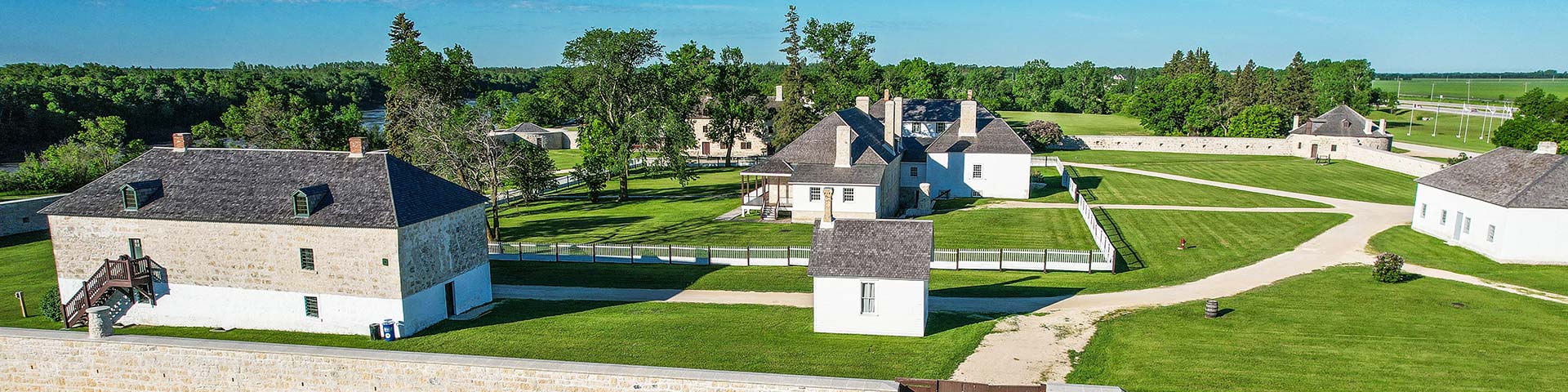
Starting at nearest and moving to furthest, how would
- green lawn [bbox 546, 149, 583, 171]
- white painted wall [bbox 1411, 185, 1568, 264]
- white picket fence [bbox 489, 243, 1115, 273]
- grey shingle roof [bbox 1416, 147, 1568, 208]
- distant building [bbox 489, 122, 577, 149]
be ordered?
white picket fence [bbox 489, 243, 1115, 273]
white painted wall [bbox 1411, 185, 1568, 264]
grey shingle roof [bbox 1416, 147, 1568, 208]
green lawn [bbox 546, 149, 583, 171]
distant building [bbox 489, 122, 577, 149]

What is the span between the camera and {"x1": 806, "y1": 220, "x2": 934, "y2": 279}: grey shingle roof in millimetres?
23344

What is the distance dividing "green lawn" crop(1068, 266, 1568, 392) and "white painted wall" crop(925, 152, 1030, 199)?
78.6 ft

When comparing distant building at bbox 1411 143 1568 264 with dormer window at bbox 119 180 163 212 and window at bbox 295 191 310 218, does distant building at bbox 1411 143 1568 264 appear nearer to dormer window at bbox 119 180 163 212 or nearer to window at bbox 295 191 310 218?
window at bbox 295 191 310 218

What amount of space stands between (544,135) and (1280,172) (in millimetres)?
69874

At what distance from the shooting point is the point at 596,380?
19.0 meters

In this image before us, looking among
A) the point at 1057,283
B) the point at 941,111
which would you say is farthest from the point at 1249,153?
the point at 1057,283

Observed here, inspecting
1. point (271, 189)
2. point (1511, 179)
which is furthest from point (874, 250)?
point (1511, 179)

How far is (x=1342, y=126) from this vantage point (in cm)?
7362

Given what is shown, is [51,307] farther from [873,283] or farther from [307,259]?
[873,283]

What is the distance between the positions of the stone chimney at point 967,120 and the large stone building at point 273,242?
34.2 metres

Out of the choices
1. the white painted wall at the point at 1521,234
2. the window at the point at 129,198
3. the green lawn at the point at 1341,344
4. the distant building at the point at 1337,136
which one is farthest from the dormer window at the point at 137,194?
the distant building at the point at 1337,136

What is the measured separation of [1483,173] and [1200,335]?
2329cm

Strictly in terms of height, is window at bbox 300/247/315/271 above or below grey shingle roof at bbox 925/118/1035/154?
below

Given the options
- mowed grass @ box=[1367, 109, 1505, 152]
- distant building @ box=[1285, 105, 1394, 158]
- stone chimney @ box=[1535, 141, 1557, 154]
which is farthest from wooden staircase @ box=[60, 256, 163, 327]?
mowed grass @ box=[1367, 109, 1505, 152]
